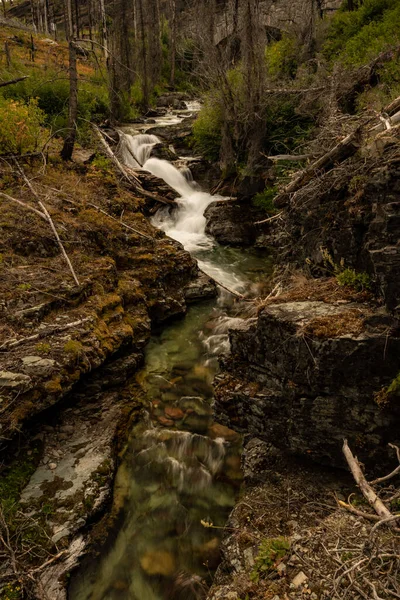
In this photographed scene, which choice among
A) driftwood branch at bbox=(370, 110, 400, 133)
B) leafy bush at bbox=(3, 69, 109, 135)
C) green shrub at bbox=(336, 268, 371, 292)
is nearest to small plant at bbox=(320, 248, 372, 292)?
green shrub at bbox=(336, 268, 371, 292)

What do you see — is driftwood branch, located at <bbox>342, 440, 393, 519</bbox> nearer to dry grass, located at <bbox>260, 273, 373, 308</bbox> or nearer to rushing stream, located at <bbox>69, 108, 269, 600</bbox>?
dry grass, located at <bbox>260, 273, 373, 308</bbox>

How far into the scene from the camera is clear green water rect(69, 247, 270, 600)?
13.5 ft

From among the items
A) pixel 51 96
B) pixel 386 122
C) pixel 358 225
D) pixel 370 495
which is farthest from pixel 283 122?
pixel 370 495

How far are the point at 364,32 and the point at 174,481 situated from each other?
14.4 m

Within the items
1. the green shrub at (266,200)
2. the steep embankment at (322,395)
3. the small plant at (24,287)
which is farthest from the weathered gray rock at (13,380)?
the green shrub at (266,200)

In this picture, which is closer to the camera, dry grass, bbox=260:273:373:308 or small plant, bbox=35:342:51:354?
dry grass, bbox=260:273:373:308

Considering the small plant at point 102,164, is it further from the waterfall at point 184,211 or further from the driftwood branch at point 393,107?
the driftwood branch at point 393,107

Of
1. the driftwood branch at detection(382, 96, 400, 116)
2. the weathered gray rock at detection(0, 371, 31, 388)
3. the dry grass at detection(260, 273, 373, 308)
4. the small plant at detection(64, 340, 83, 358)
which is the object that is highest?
the driftwood branch at detection(382, 96, 400, 116)

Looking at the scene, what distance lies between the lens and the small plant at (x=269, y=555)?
10.5ft

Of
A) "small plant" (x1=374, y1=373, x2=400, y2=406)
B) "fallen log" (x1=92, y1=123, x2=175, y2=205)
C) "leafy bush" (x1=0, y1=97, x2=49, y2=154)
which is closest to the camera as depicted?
"small plant" (x1=374, y1=373, x2=400, y2=406)

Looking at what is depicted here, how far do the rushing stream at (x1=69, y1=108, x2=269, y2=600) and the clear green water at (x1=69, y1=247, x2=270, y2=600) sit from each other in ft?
0.03

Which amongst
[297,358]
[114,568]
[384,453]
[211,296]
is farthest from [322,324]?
[211,296]

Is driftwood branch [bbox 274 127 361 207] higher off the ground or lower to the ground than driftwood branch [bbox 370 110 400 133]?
lower

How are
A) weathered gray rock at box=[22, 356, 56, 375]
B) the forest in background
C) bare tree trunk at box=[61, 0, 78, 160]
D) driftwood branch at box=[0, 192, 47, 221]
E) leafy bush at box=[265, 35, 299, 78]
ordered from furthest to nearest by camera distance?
leafy bush at box=[265, 35, 299, 78] → the forest in background → bare tree trunk at box=[61, 0, 78, 160] → driftwood branch at box=[0, 192, 47, 221] → weathered gray rock at box=[22, 356, 56, 375]
